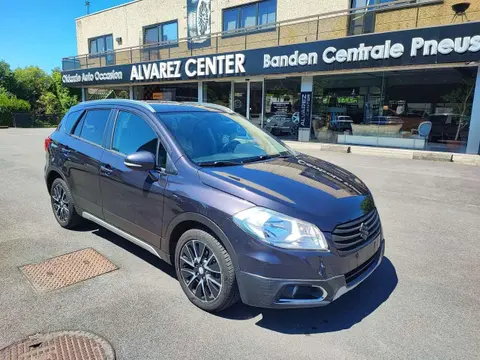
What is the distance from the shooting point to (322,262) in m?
2.54

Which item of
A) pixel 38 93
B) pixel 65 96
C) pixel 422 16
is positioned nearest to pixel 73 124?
pixel 422 16

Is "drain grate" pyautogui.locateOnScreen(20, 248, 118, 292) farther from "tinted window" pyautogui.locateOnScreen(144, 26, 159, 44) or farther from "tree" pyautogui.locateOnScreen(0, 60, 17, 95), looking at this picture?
"tree" pyautogui.locateOnScreen(0, 60, 17, 95)

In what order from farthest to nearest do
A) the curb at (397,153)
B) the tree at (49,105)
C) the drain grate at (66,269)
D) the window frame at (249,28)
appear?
the tree at (49,105)
the window frame at (249,28)
the curb at (397,153)
the drain grate at (66,269)

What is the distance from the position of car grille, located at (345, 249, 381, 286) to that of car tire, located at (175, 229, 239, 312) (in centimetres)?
89

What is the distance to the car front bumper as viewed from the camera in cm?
255

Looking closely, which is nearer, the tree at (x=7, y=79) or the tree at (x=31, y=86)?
the tree at (x=7, y=79)

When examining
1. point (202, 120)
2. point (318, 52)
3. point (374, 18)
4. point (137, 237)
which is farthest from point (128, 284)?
point (374, 18)

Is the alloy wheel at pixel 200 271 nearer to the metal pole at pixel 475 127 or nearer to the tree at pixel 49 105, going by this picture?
the metal pole at pixel 475 127

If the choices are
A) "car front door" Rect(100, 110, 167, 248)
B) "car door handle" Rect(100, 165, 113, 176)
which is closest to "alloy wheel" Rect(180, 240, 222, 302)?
"car front door" Rect(100, 110, 167, 248)

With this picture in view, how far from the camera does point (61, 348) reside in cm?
250

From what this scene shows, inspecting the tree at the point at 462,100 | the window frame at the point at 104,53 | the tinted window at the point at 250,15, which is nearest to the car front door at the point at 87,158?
the tree at the point at 462,100

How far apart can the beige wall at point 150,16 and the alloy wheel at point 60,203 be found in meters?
12.7

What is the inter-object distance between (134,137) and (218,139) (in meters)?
0.91

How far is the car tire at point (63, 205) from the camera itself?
4.66m
